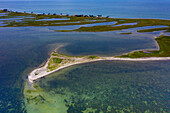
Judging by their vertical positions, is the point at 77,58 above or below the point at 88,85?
above

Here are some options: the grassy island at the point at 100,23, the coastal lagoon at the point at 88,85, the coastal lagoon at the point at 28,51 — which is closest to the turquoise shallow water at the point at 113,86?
the coastal lagoon at the point at 88,85

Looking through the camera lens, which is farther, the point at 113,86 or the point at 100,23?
the point at 100,23

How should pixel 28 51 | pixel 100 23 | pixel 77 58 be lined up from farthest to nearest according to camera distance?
pixel 100 23 → pixel 28 51 → pixel 77 58

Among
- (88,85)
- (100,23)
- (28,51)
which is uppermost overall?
(100,23)

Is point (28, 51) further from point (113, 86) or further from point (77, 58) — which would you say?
point (113, 86)

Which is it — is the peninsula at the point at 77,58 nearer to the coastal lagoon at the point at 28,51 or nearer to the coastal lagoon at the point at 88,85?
the coastal lagoon at the point at 88,85

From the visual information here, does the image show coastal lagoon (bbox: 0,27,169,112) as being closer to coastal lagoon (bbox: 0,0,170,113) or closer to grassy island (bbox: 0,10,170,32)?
coastal lagoon (bbox: 0,0,170,113)

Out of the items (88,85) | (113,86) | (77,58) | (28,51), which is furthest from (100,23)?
(88,85)

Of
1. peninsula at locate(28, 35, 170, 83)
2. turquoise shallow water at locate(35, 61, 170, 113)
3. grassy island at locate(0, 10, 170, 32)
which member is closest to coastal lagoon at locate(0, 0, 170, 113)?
turquoise shallow water at locate(35, 61, 170, 113)
